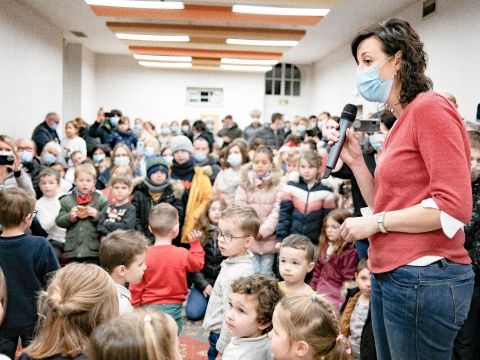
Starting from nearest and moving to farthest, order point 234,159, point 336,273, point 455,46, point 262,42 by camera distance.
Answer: point 336,273
point 234,159
point 455,46
point 262,42

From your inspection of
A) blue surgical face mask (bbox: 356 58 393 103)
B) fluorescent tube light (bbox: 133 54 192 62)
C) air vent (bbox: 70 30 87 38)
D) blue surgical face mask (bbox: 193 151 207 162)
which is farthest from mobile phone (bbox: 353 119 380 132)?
fluorescent tube light (bbox: 133 54 192 62)

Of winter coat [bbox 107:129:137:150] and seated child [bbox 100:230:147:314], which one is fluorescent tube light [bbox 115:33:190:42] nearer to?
winter coat [bbox 107:129:137:150]

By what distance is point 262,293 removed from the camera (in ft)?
7.88

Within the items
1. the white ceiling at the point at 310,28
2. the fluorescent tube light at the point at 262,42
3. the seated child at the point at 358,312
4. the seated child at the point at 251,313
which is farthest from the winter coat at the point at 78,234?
the fluorescent tube light at the point at 262,42

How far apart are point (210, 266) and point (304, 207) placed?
936 mm

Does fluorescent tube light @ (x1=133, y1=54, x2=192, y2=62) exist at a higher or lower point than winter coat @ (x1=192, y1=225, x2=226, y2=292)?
higher

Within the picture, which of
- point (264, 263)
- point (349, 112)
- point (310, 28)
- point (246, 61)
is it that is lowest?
point (264, 263)

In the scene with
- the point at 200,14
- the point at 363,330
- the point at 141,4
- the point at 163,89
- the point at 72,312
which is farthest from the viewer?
the point at 163,89

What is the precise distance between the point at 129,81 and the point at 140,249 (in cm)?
1579

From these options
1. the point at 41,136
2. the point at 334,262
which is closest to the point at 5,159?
the point at 334,262

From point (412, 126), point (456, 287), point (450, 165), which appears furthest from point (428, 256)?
point (412, 126)

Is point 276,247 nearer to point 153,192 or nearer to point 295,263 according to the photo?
point 153,192

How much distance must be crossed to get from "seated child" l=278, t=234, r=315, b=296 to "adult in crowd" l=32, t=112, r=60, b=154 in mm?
6595

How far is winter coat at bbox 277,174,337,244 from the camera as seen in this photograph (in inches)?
178
